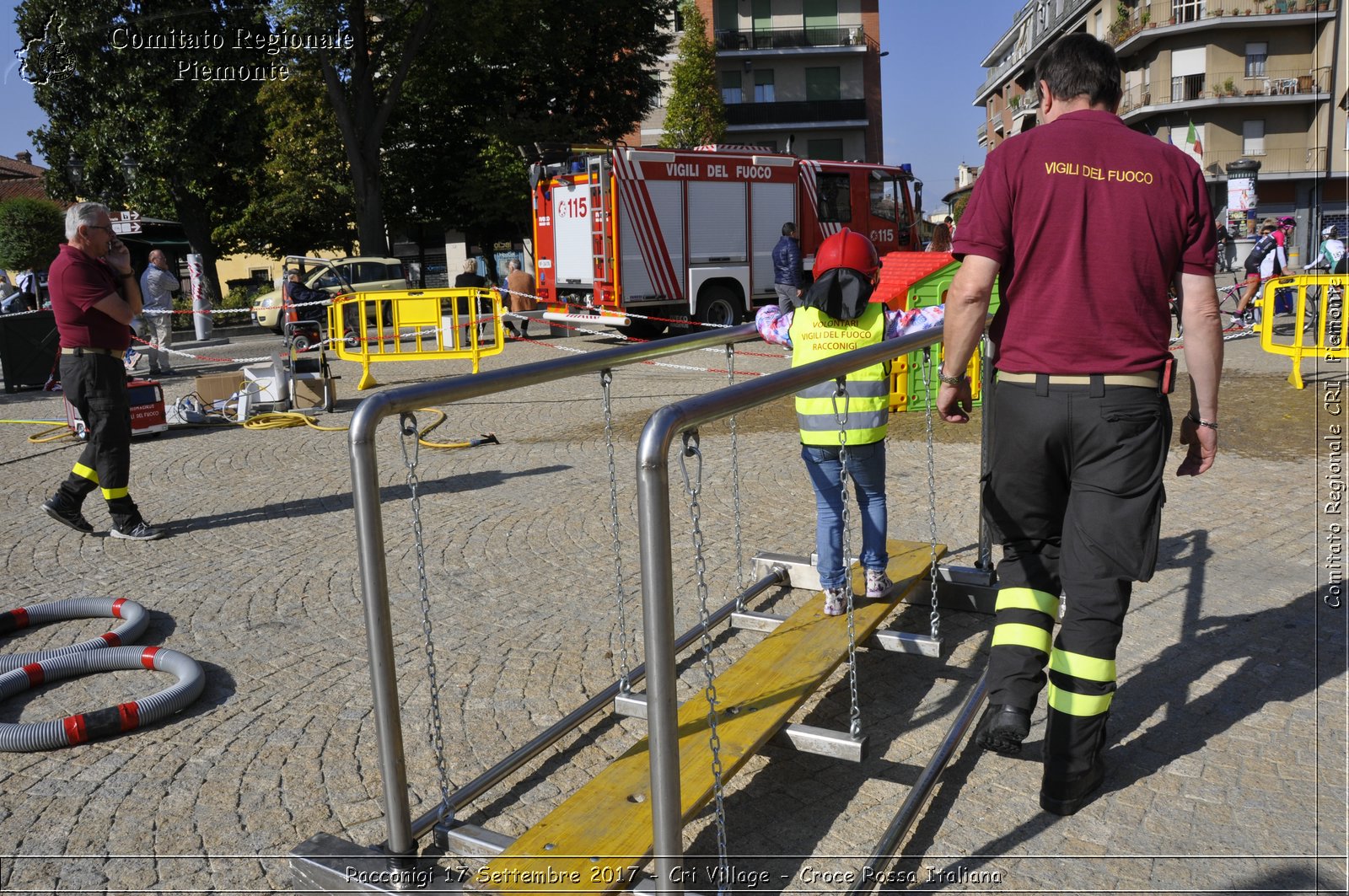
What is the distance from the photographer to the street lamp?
99.2 ft

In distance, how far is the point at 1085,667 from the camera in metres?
2.92

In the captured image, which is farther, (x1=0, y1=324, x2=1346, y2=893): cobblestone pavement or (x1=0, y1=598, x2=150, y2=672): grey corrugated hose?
(x1=0, y1=598, x2=150, y2=672): grey corrugated hose

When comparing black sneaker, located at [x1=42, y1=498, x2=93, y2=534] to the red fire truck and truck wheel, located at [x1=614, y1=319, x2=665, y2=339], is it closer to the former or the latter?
the red fire truck

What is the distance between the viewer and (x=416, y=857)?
2.51 metres

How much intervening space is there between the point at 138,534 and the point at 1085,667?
220 inches

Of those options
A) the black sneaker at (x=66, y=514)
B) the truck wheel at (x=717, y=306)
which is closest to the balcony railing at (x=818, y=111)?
the truck wheel at (x=717, y=306)

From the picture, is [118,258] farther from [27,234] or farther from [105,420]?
[27,234]

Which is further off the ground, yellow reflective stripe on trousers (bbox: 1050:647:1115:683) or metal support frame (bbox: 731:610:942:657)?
yellow reflective stripe on trousers (bbox: 1050:647:1115:683)

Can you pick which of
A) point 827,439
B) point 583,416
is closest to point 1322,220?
point 583,416

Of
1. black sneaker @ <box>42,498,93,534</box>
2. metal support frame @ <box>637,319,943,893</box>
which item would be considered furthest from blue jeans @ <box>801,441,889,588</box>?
black sneaker @ <box>42,498,93,534</box>

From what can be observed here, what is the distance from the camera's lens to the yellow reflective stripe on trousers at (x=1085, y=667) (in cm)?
291

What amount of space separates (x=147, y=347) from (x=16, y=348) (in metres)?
1.96

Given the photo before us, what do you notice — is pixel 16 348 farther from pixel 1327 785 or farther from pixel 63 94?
pixel 63 94

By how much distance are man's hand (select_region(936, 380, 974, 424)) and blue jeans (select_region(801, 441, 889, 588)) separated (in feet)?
2.43
